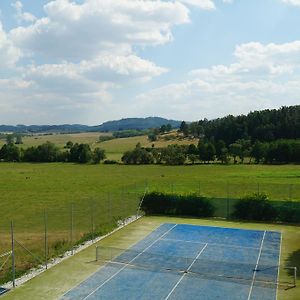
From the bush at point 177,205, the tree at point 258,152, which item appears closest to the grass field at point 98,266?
the bush at point 177,205

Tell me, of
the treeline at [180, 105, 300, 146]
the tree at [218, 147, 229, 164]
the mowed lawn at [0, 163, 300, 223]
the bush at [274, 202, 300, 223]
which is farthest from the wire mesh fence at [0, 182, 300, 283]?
the treeline at [180, 105, 300, 146]

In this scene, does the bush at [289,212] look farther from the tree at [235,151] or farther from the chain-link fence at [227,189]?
the tree at [235,151]

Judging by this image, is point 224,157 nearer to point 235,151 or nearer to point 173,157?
point 235,151

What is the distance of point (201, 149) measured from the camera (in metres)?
101

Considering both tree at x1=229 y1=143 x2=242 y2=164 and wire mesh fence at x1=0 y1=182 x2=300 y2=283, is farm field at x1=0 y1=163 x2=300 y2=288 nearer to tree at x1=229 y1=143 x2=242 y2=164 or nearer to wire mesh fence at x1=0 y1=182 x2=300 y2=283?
wire mesh fence at x1=0 y1=182 x2=300 y2=283

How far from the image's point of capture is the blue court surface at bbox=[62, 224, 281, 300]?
747 inches

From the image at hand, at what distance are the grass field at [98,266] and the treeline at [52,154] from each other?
233 feet

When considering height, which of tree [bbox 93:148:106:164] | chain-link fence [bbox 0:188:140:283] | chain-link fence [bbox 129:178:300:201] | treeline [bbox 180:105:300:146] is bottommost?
chain-link fence [bbox 0:188:140:283]

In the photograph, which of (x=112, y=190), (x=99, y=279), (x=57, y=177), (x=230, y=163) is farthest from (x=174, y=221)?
(x=230, y=163)

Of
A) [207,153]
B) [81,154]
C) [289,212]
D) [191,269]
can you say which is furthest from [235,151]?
[191,269]

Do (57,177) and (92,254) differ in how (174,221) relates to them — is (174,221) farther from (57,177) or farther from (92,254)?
(57,177)

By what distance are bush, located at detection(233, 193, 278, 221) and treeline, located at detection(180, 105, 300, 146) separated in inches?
3339

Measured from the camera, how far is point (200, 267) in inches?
884

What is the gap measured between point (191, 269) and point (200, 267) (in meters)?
0.55
